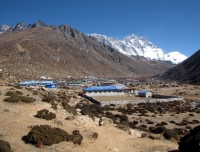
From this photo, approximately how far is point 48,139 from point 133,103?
41307mm

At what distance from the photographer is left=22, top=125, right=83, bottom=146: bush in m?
11.0

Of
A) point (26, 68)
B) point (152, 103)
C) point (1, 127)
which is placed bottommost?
point (152, 103)

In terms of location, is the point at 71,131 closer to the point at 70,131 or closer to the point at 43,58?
the point at 70,131

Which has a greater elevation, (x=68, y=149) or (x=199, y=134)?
(x=199, y=134)

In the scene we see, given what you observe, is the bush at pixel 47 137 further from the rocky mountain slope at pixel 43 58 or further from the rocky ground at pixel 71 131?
the rocky mountain slope at pixel 43 58

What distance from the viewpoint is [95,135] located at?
44.3ft

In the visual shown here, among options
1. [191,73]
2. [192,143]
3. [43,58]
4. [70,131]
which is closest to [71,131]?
[70,131]

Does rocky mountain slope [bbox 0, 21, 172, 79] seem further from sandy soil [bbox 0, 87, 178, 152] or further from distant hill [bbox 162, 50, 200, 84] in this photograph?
sandy soil [bbox 0, 87, 178, 152]

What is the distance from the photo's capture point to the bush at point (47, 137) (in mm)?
10961

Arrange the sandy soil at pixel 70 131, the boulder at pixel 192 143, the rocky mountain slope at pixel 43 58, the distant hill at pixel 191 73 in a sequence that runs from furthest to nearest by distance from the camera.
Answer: the distant hill at pixel 191 73
the rocky mountain slope at pixel 43 58
the sandy soil at pixel 70 131
the boulder at pixel 192 143

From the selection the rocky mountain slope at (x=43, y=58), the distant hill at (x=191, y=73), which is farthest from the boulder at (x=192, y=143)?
the distant hill at (x=191, y=73)

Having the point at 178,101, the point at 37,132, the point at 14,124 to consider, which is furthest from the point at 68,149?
the point at 178,101

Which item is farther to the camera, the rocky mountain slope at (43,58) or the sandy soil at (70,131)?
the rocky mountain slope at (43,58)

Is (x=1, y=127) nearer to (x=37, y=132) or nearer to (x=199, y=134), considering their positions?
(x=37, y=132)
